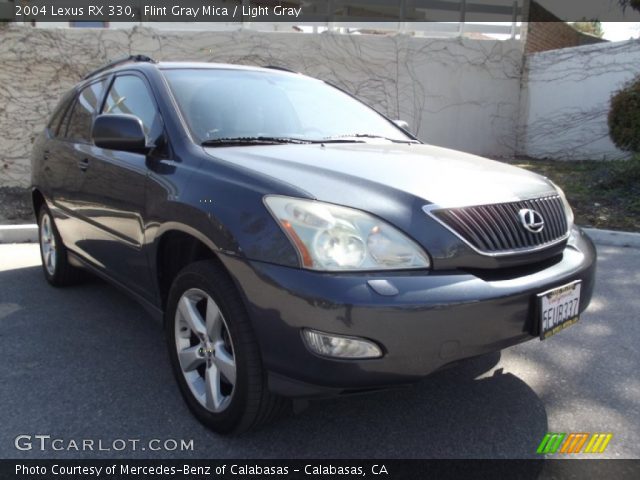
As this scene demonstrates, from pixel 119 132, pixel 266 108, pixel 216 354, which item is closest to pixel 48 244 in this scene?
pixel 119 132

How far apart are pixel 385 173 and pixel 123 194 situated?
1.42 metres

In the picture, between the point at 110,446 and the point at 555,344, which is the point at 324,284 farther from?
the point at 555,344

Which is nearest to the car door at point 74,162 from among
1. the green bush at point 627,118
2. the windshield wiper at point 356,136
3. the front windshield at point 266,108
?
the front windshield at point 266,108

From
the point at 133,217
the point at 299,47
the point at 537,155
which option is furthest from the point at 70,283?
the point at 537,155

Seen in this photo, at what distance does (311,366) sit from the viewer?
1846 millimetres

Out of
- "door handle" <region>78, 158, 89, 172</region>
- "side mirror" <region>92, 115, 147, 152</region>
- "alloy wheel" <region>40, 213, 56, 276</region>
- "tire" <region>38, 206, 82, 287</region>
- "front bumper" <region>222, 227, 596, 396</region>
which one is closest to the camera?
"front bumper" <region>222, 227, 596, 396</region>

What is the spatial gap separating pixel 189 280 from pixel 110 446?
0.75 m

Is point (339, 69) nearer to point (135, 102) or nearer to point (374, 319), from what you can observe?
point (135, 102)

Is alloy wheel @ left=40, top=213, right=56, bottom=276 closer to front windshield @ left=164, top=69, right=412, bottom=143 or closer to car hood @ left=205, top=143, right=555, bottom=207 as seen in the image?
front windshield @ left=164, top=69, right=412, bottom=143

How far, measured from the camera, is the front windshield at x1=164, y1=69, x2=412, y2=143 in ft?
9.25

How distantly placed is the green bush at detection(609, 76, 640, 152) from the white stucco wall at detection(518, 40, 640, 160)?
1.56 m

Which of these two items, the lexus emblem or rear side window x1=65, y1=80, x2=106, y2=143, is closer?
the lexus emblem

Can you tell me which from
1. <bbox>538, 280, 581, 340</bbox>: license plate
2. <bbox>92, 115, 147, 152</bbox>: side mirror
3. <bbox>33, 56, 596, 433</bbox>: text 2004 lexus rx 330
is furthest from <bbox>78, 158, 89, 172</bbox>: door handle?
<bbox>538, 280, 581, 340</bbox>: license plate

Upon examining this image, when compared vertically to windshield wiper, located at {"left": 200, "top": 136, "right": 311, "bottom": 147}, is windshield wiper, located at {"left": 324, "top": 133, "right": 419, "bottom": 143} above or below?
below
